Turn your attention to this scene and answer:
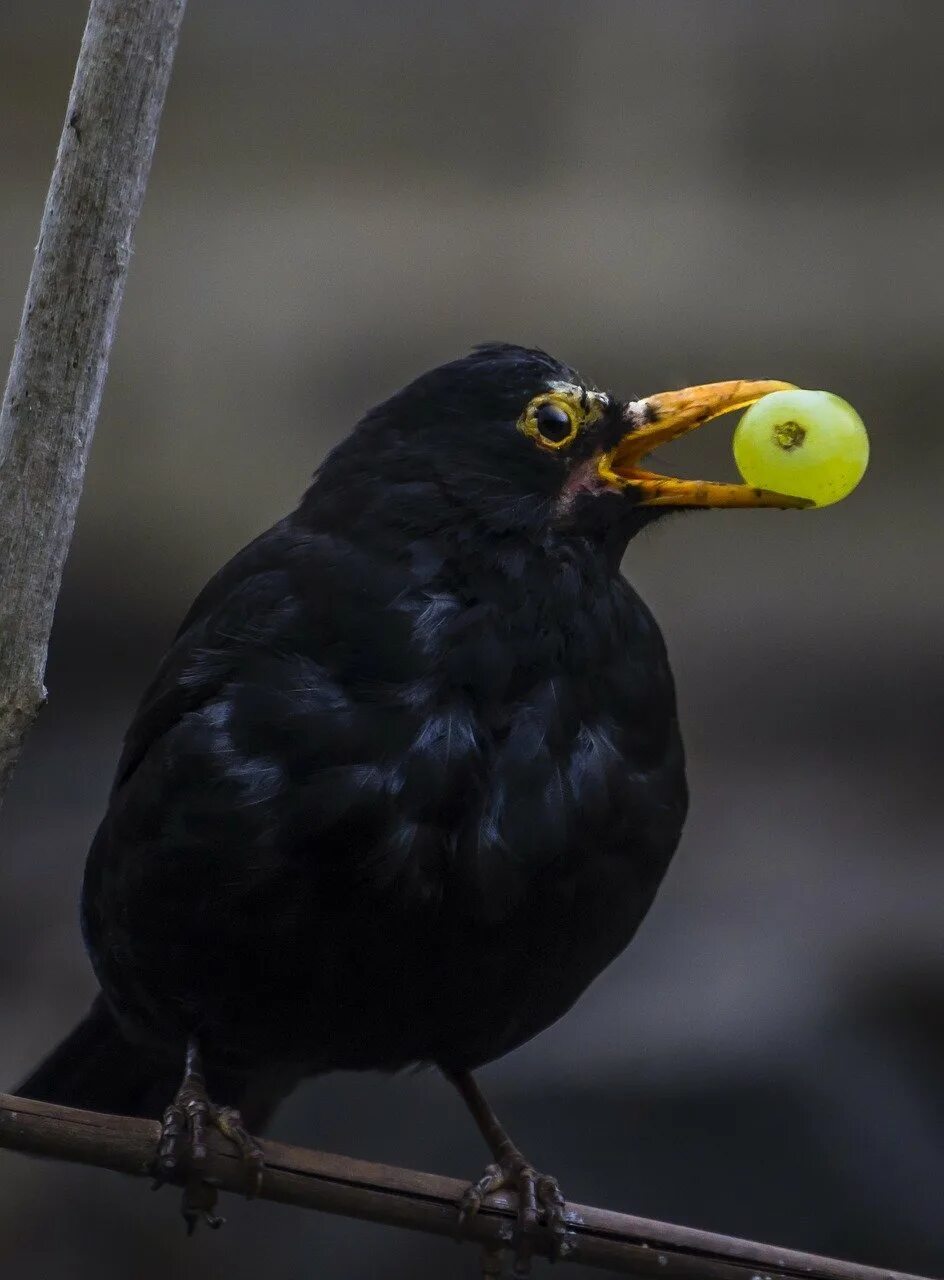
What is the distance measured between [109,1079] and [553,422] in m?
1.67

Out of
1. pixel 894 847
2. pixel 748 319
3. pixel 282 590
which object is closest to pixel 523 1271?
pixel 282 590

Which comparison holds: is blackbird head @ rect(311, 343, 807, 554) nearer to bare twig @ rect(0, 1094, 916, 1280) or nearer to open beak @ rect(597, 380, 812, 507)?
open beak @ rect(597, 380, 812, 507)

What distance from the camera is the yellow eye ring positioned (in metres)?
3.31

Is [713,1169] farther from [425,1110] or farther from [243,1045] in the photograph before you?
[243,1045]

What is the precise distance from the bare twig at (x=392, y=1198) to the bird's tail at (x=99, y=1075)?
0.78 meters

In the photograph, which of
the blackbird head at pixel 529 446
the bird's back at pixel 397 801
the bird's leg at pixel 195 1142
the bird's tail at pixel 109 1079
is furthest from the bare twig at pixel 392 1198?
the blackbird head at pixel 529 446

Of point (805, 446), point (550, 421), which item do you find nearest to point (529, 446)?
point (550, 421)

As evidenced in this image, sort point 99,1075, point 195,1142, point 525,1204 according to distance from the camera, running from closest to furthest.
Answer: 1. point 195,1142
2. point 525,1204
3. point 99,1075

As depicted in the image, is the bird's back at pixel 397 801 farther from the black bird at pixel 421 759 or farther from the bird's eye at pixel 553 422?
the bird's eye at pixel 553 422

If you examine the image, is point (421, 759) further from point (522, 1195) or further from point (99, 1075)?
point (99, 1075)

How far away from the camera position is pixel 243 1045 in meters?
3.42

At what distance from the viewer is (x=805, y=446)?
297 cm

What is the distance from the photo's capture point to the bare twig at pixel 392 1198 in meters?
2.91

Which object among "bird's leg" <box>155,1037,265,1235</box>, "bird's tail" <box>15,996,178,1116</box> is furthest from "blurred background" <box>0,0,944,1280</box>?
"bird's leg" <box>155,1037,265,1235</box>
